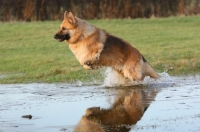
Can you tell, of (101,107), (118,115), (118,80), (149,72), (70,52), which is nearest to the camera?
(118,115)

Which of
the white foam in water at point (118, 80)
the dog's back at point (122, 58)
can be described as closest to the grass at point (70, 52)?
the white foam in water at point (118, 80)

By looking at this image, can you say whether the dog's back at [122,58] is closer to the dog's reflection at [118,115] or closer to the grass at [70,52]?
the dog's reflection at [118,115]

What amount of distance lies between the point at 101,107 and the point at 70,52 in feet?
28.6

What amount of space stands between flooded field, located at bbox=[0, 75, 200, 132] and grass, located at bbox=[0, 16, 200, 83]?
4.63ft

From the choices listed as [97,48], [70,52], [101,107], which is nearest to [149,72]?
[97,48]

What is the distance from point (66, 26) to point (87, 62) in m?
0.83

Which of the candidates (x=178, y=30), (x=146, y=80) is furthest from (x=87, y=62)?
(x=178, y=30)

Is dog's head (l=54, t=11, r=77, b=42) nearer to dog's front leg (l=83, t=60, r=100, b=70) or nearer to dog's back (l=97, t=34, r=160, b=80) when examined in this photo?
dog's front leg (l=83, t=60, r=100, b=70)

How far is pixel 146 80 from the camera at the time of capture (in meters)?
10.8

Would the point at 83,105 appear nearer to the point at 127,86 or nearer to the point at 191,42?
the point at 127,86

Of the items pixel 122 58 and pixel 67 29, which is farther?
pixel 122 58

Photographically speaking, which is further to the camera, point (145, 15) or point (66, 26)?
point (145, 15)

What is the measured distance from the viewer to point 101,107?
326 inches

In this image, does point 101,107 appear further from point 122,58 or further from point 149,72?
point 149,72
